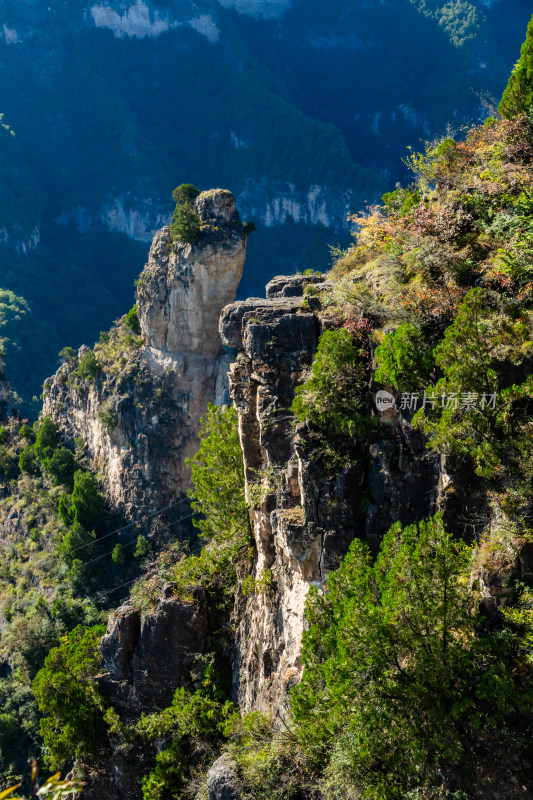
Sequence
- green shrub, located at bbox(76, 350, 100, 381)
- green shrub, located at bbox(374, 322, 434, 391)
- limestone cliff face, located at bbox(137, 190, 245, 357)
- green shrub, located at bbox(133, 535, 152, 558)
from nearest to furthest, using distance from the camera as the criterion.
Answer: green shrub, located at bbox(374, 322, 434, 391) < limestone cliff face, located at bbox(137, 190, 245, 357) < green shrub, located at bbox(133, 535, 152, 558) < green shrub, located at bbox(76, 350, 100, 381)

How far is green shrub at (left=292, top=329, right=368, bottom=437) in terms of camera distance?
12.7 metres

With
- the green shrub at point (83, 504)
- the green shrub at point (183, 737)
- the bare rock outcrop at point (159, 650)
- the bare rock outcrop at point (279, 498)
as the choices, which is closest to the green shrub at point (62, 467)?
the green shrub at point (83, 504)

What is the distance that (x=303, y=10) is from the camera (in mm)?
149875

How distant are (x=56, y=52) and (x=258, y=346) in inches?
5967

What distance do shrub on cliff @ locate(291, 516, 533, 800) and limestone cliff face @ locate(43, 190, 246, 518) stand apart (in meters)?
28.0

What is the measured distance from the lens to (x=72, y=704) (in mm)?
20844

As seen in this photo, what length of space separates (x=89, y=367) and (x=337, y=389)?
32284 mm

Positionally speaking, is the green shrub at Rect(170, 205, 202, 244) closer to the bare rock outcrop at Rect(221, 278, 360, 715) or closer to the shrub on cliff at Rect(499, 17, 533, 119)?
the bare rock outcrop at Rect(221, 278, 360, 715)

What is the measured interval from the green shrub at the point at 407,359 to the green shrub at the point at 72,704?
1516 cm

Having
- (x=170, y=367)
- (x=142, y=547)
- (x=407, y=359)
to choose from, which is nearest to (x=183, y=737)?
(x=407, y=359)

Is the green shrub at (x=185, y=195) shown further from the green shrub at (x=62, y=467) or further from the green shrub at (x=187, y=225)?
the green shrub at (x=62, y=467)

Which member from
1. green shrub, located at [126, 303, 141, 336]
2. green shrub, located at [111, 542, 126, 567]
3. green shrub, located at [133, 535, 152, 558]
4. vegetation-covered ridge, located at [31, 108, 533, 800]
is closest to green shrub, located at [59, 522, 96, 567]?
green shrub, located at [111, 542, 126, 567]

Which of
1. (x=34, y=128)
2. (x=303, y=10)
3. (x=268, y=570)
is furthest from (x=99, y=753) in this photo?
(x=303, y=10)

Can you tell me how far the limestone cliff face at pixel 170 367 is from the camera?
119 feet
